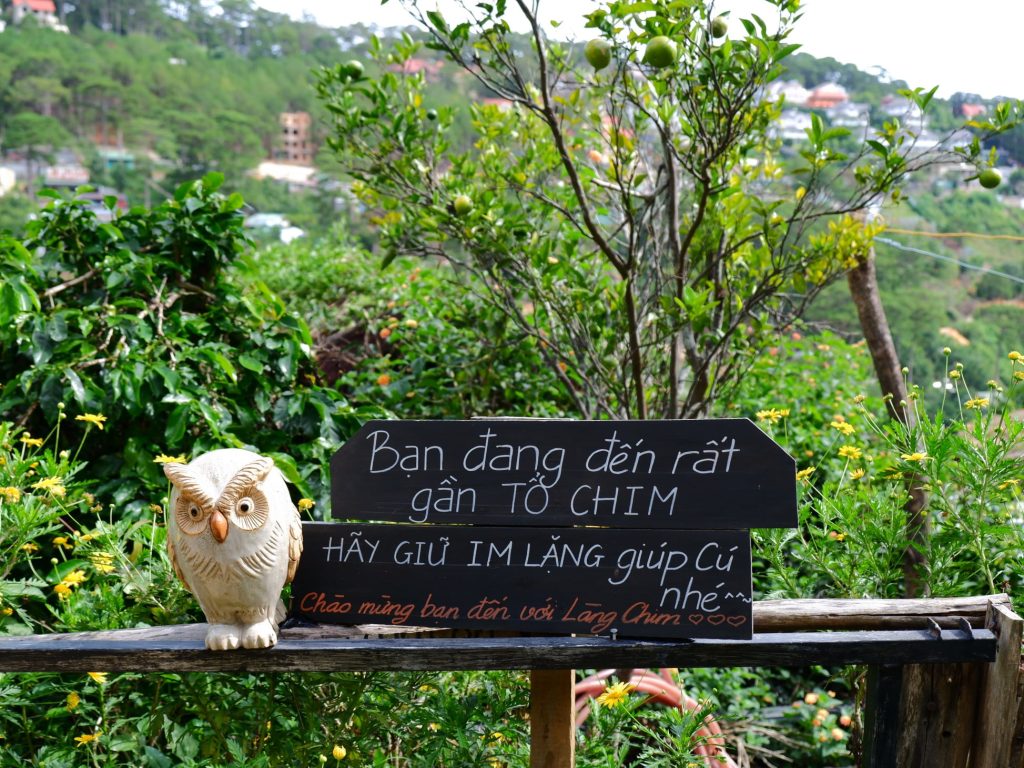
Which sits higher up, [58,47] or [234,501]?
[58,47]

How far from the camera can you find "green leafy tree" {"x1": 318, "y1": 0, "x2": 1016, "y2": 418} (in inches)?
83.3

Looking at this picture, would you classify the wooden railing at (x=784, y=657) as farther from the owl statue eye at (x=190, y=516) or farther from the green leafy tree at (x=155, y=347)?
the green leafy tree at (x=155, y=347)

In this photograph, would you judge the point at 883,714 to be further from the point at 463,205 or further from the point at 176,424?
the point at 176,424

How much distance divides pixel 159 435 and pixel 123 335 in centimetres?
32

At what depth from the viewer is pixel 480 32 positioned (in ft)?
7.33

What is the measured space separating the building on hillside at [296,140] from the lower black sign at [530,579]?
13.0 m

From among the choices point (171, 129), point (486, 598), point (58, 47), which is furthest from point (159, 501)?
point (58, 47)

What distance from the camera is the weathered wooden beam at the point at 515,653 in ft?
4.85

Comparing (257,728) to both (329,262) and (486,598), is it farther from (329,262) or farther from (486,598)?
(329,262)

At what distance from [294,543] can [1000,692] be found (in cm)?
123

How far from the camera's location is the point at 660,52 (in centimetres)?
185

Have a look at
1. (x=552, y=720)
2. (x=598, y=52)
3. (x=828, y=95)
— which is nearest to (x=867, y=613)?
(x=552, y=720)

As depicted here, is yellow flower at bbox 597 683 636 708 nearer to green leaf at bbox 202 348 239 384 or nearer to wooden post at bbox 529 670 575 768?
wooden post at bbox 529 670 575 768

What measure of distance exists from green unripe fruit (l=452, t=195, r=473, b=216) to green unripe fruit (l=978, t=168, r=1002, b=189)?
4.17 feet
